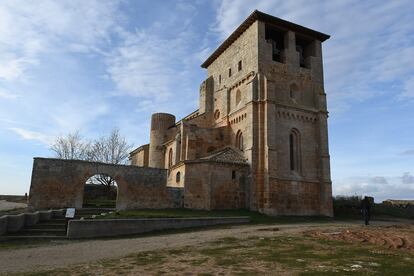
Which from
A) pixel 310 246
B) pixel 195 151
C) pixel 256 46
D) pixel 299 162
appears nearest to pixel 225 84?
pixel 256 46

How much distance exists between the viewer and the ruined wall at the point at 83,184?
21.6 m

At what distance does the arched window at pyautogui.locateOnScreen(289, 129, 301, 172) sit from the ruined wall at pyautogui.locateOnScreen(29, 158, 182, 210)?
9.90 m

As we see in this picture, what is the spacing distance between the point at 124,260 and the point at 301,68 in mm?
26140

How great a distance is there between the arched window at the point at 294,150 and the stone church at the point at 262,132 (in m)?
0.08

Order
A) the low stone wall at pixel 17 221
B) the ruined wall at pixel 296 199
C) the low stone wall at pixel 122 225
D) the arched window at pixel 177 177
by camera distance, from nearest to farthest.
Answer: the low stone wall at pixel 17 221 < the low stone wall at pixel 122 225 < the ruined wall at pixel 296 199 < the arched window at pixel 177 177

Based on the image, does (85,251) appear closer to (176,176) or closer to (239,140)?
(176,176)

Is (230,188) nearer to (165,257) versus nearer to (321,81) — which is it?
(321,81)

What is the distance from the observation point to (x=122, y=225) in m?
15.1

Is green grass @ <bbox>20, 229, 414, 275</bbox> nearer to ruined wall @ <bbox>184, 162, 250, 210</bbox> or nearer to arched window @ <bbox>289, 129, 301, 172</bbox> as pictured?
ruined wall @ <bbox>184, 162, 250, 210</bbox>

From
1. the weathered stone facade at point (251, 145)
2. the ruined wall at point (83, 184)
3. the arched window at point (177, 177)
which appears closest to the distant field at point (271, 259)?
the ruined wall at point (83, 184)

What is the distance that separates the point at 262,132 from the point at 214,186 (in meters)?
5.70

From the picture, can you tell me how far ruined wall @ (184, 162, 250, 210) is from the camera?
24.6 m

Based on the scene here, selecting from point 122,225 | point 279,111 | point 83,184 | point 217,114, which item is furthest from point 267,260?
point 217,114

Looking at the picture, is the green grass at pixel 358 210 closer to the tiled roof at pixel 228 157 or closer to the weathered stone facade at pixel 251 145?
the weathered stone facade at pixel 251 145
